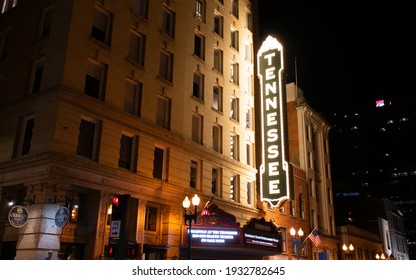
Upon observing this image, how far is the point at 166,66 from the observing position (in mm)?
29641

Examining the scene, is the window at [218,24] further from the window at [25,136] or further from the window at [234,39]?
the window at [25,136]

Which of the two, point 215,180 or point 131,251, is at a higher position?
point 215,180

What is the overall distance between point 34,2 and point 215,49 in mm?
15252

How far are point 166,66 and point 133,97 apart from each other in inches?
184

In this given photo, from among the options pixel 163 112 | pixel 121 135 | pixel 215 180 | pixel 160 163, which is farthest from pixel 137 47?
pixel 215 180

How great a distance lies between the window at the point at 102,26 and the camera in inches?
974

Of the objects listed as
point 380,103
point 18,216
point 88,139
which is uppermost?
point 380,103

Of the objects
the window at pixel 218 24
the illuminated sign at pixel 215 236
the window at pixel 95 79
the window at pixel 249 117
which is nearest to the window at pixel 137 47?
the window at pixel 95 79

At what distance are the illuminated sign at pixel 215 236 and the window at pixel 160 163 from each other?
4.02 m

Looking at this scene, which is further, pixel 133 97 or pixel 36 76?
pixel 133 97

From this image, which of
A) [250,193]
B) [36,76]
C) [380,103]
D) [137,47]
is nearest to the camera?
[36,76]

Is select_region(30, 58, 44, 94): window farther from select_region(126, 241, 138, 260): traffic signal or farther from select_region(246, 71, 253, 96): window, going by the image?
select_region(246, 71, 253, 96): window

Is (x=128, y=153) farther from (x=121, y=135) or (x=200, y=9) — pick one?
(x=200, y=9)
